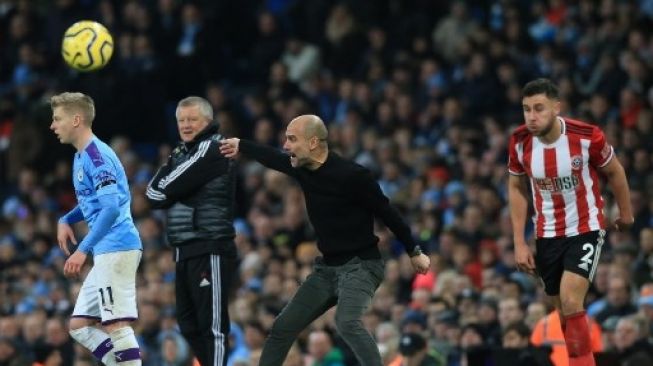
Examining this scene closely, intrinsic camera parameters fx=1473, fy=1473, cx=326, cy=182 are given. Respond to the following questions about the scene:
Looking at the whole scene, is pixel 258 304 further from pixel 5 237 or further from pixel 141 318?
pixel 5 237

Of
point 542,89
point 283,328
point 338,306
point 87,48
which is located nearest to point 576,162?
point 542,89

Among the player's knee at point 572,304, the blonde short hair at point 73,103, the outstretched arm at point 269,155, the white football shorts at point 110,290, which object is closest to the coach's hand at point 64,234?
the white football shorts at point 110,290

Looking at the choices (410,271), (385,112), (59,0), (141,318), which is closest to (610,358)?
(410,271)

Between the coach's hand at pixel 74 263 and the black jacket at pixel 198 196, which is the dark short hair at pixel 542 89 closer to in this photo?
the black jacket at pixel 198 196

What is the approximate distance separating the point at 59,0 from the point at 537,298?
11308 mm

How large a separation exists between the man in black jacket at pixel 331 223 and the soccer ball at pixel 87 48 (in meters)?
2.34

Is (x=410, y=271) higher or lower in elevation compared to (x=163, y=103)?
lower

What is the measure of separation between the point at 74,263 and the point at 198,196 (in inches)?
46.8

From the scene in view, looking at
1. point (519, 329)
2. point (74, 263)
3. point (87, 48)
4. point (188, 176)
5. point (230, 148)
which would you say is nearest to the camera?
point (74, 263)

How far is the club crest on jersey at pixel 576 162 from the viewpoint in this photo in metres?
10.4

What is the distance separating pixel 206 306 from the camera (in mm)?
10758

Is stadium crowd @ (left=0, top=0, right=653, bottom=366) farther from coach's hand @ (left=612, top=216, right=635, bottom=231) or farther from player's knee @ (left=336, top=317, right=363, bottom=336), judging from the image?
player's knee @ (left=336, top=317, right=363, bottom=336)

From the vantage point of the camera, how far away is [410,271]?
16.7 m

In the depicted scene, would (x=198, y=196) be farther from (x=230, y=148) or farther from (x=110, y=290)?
(x=110, y=290)
